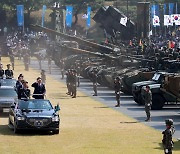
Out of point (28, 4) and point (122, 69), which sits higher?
point (28, 4)

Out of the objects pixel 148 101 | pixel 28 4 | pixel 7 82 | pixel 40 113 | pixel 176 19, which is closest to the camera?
pixel 40 113

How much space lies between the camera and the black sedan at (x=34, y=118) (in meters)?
29.4

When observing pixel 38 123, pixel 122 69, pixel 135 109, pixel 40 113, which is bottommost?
pixel 135 109

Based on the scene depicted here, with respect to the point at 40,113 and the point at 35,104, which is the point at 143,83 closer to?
the point at 35,104

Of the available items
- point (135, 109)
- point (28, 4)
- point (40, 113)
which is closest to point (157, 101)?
point (135, 109)

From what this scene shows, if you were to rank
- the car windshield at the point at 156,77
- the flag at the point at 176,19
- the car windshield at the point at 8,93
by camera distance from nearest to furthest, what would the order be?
1. the car windshield at the point at 8,93
2. the car windshield at the point at 156,77
3. the flag at the point at 176,19

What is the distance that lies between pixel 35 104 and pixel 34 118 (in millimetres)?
1459

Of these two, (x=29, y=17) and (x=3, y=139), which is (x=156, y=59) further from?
(x=29, y=17)

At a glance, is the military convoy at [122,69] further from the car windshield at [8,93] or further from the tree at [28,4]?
the tree at [28,4]

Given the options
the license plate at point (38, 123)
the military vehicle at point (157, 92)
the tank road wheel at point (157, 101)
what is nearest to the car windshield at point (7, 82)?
the military vehicle at point (157, 92)

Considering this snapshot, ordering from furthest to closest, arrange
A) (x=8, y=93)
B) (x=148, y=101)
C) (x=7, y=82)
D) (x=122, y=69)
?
1. (x=122, y=69)
2. (x=7, y=82)
3. (x=8, y=93)
4. (x=148, y=101)

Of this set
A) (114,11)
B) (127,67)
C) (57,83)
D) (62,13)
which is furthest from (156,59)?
(62,13)

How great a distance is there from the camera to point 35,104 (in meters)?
30.9

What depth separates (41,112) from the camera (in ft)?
98.6
